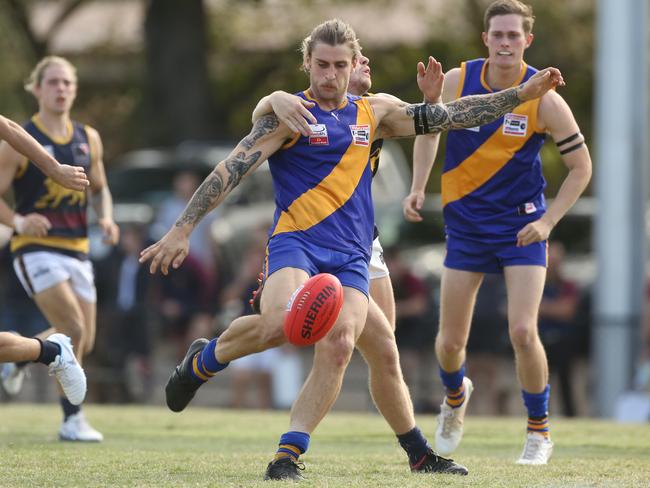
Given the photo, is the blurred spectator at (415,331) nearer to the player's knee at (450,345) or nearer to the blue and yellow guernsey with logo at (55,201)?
the blue and yellow guernsey with logo at (55,201)

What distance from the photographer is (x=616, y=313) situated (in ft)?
52.0

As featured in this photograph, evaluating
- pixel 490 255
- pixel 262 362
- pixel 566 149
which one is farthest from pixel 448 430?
pixel 262 362

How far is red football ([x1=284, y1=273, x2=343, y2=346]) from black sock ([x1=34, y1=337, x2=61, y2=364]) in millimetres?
2195

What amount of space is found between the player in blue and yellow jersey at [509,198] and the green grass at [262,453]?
686 millimetres

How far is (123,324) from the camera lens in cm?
1652

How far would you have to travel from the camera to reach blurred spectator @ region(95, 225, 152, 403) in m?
16.5

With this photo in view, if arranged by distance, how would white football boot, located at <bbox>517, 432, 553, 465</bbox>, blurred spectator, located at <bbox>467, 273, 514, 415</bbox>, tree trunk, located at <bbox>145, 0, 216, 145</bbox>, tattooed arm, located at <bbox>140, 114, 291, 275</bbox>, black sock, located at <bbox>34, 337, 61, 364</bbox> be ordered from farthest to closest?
1. tree trunk, located at <bbox>145, 0, 216, 145</bbox>
2. blurred spectator, located at <bbox>467, 273, 514, 415</bbox>
3. white football boot, located at <bbox>517, 432, 553, 465</bbox>
4. black sock, located at <bbox>34, 337, 61, 364</bbox>
5. tattooed arm, located at <bbox>140, 114, 291, 275</bbox>

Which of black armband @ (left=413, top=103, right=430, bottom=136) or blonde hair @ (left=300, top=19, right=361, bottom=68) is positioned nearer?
blonde hair @ (left=300, top=19, right=361, bottom=68)

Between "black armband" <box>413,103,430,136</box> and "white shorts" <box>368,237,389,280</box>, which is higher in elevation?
"black armband" <box>413,103,430,136</box>

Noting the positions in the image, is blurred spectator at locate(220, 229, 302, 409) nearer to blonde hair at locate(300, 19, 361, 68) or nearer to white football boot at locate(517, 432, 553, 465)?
white football boot at locate(517, 432, 553, 465)

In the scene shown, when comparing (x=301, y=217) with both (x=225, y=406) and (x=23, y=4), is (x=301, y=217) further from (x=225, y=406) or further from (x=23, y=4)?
(x=23, y=4)

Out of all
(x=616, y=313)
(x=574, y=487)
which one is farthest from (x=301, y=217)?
(x=616, y=313)

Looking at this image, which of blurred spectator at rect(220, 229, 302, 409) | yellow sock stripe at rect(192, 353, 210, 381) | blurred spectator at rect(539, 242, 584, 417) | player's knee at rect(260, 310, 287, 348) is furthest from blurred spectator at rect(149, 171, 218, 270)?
player's knee at rect(260, 310, 287, 348)

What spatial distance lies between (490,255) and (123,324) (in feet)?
27.8
